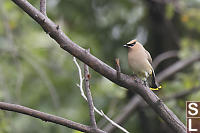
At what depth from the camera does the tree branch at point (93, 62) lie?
2066 mm

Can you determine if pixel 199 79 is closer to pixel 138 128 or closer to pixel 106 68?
pixel 138 128

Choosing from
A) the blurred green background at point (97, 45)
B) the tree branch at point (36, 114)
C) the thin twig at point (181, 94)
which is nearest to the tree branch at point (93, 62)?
the tree branch at point (36, 114)

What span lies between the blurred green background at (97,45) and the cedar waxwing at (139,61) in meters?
2.58

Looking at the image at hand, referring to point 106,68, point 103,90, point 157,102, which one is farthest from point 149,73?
point 103,90

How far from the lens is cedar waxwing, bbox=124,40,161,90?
267cm

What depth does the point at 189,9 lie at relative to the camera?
21.1 ft

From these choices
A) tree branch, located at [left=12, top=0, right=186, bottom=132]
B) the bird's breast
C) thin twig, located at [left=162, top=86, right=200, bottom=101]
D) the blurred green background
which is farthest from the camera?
the blurred green background

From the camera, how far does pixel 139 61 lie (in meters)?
2.72

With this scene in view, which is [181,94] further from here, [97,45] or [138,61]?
[138,61]

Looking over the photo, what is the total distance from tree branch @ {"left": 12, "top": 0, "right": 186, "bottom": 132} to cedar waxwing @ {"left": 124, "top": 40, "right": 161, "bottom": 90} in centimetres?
38

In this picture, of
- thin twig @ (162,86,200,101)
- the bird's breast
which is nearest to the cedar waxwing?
the bird's breast

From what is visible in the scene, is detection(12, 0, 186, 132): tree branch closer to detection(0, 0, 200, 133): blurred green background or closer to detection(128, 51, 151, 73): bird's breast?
detection(128, 51, 151, 73): bird's breast

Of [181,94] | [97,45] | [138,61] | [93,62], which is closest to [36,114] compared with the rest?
[93,62]

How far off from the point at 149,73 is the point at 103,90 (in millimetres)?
2636
